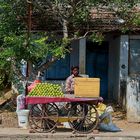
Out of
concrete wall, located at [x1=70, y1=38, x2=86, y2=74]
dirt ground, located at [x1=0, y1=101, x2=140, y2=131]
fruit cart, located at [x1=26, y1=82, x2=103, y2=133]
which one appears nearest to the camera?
fruit cart, located at [x1=26, y1=82, x2=103, y2=133]

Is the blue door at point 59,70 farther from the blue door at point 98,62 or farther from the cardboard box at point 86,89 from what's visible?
the cardboard box at point 86,89

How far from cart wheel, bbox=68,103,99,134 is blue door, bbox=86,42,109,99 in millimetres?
7297

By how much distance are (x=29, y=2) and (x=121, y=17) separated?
3.21 meters

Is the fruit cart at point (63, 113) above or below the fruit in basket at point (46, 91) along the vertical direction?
below

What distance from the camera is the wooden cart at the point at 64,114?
1232 centimetres

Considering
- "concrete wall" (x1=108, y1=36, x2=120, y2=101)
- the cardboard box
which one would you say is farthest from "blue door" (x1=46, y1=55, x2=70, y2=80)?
the cardboard box

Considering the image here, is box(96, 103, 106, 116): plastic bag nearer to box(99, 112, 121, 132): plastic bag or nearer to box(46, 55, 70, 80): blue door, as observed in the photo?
box(99, 112, 121, 132): plastic bag

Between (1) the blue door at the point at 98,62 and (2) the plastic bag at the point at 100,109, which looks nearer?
(2) the plastic bag at the point at 100,109

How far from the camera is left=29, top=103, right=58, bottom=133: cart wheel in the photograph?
40.6 feet

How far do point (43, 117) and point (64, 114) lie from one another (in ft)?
1.79

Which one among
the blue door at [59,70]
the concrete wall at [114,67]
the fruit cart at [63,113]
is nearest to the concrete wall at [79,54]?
the blue door at [59,70]

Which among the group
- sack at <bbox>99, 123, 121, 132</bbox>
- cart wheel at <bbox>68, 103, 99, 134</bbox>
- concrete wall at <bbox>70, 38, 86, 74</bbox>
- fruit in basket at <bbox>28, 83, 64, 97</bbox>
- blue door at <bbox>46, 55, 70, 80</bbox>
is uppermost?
concrete wall at <bbox>70, 38, 86, 74</bbox>

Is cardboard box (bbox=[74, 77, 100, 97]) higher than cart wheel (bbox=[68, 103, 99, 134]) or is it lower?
higher

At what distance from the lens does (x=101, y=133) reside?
12.6m
